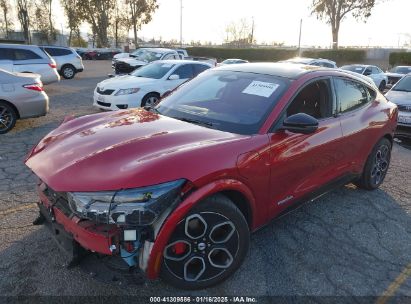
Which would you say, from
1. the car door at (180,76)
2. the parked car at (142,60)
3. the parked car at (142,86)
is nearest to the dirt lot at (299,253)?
the parked car at (142,86)

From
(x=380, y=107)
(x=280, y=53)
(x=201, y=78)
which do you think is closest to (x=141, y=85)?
(x=201, y=78)

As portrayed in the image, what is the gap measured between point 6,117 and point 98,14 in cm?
4680

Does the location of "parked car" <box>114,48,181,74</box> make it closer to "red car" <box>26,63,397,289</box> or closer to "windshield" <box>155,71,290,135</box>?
"windshield" <box>155,71,290,135</box>

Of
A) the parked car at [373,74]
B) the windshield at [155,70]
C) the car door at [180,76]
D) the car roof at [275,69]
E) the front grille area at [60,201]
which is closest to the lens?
the front grille area at [60,201]

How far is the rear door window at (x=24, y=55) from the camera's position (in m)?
12.1

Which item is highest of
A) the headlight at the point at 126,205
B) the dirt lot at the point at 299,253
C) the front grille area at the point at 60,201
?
the headlight at the point at 126,205

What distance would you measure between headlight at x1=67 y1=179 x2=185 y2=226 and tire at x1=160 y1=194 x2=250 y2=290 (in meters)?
0.27

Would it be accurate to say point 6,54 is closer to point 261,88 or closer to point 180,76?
point 180,76

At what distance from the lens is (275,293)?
2756 millimetres

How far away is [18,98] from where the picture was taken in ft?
22.8

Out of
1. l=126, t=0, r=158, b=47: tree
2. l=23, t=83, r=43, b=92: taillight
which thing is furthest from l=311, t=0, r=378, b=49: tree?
l=23, t=83, r=43, b=92: taillight

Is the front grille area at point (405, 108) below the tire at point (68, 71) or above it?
below

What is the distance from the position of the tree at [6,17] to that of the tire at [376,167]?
57829mm

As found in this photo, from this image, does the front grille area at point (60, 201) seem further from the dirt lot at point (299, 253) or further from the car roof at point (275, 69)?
the car roof at point (275, 69)
